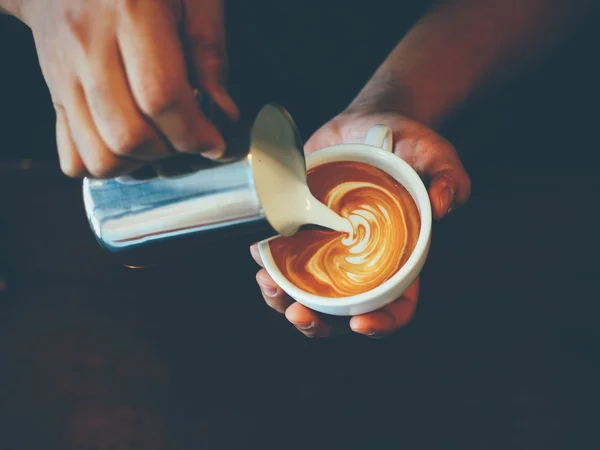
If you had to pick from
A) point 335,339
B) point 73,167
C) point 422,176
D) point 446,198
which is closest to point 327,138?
point 422,176

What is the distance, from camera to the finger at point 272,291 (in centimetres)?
92

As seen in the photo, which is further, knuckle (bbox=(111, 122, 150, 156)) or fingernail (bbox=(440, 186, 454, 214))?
fingernail (bbox=(440, 186, 454, 214))

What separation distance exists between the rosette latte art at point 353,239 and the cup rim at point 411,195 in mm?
20

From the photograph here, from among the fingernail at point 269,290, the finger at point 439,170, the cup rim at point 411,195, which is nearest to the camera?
the cup rim at point 411,195

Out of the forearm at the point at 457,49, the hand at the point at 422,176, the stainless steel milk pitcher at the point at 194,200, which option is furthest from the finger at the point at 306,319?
the forearm at the point at 457,49

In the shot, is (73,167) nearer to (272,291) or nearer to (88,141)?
(88,141)

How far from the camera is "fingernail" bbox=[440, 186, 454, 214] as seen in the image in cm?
84

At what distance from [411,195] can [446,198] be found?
0.19ft

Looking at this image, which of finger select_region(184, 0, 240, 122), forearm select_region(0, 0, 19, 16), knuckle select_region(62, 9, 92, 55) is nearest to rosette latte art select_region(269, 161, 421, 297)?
finger select_region(184, 0, 240, 122)

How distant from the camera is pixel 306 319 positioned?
0.91 m

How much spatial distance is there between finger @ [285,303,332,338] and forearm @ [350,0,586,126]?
19.8 inches

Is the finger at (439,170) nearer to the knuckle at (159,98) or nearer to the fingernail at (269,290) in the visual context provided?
the fingernail at (269,290)

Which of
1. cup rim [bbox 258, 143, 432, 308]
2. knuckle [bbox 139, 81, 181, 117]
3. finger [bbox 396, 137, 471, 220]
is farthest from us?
finger [bbox 396, 137, 471, 220]

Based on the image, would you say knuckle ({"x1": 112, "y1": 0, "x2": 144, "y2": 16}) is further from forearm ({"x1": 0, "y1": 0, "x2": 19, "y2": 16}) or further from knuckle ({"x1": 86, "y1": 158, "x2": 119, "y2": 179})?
forearm ({"x1": 0, "y1": 0, "x2": 19, "y2": 16})
